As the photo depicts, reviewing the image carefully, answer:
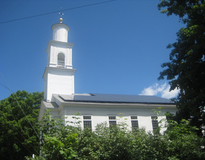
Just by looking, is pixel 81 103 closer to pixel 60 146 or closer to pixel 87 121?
pixel 87 121

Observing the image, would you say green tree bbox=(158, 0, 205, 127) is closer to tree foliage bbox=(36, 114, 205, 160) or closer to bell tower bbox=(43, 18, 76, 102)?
tree foliage bbox=(36, 114, 205, 160)

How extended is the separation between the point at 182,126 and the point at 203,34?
174 inches

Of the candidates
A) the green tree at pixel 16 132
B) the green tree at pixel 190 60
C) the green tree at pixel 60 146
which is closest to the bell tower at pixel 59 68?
the green tree at pixel 16 132

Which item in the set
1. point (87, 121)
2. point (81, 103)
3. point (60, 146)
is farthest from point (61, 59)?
point (60, 146)

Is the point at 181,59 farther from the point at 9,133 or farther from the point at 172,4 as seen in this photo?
the point at 9,133

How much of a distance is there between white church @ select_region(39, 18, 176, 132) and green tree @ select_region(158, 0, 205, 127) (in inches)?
102

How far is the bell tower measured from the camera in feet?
74.3

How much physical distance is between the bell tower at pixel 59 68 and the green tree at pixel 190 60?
13051mm

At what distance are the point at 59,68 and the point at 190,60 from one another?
16041mm

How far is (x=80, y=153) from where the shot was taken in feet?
24.3

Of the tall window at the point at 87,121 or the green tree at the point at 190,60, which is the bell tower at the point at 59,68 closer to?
the tall window at the point at 87,121

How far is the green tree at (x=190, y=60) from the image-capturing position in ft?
29.9

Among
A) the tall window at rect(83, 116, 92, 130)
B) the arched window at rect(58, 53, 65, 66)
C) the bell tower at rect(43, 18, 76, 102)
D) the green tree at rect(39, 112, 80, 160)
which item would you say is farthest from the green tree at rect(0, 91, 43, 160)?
the green tree at rect(39, 112, 80, 160)

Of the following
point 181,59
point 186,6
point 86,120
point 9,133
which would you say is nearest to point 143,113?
point 86,120
